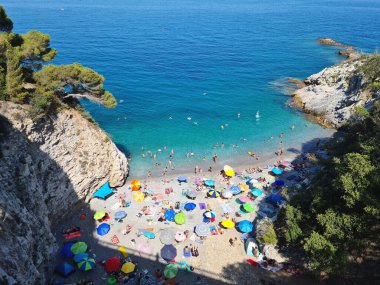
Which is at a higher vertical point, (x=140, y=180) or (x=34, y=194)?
(x=34, y=194)

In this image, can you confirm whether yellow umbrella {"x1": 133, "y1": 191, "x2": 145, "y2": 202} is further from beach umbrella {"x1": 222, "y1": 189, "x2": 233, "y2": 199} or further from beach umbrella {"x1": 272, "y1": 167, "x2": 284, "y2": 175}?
beach umbrella {"x1": 272, "y1": 167, "x2": 284, "y2": 175}

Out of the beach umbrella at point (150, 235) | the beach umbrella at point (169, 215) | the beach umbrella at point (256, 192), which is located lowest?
the beach umbrella at point (150, 235)

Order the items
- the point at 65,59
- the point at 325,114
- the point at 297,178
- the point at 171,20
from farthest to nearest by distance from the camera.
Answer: the point at 171,20, the point at 65,59, the point at 325,114, the point at 297,178

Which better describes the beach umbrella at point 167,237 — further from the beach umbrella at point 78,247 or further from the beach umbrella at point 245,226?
the beach umbrella at point 78,247

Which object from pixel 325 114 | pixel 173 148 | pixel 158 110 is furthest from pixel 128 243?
pixel 325 114

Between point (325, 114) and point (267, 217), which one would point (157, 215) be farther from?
point (325, 114)

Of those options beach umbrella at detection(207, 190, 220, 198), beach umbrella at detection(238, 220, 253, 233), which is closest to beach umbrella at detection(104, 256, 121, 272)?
beach umbrella at detection(238, 220, 253, 233)

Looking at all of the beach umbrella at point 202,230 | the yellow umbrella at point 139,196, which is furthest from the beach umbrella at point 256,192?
the yellow umbrella at point 139,196
